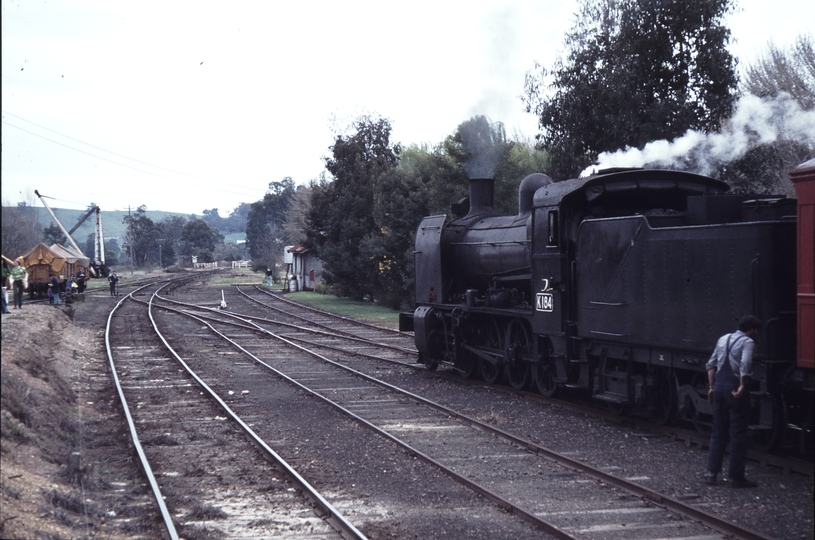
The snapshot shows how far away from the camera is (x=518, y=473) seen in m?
8.21

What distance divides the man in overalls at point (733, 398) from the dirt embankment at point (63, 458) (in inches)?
209

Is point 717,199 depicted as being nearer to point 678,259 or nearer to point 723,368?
point 678,259

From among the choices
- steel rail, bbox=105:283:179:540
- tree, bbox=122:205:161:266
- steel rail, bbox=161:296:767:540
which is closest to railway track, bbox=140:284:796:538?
steel rail, bbox=161:296:767:540

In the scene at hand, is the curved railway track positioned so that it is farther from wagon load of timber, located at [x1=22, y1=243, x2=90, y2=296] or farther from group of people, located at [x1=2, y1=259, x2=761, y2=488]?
wagon load of timber, located at [x1=22, y1=243, x2=90, y2=296]

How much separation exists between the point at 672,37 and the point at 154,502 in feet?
69.2

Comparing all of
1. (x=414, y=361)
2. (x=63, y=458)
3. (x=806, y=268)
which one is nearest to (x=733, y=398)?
(x=806, y=268)

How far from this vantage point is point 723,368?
7.78 meters

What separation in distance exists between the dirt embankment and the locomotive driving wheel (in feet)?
20.9

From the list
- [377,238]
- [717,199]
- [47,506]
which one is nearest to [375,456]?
[47,506]

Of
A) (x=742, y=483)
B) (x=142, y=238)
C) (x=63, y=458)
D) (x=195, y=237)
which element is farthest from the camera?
(x=195, y=237)

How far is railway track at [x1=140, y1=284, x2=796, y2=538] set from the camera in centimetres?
645

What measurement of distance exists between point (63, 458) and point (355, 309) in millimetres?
28059

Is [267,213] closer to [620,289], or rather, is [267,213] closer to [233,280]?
[233,280]

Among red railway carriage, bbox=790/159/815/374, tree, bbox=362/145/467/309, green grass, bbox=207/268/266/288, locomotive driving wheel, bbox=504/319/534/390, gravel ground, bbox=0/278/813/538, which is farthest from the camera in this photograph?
green grass, bbox=207/268/266/288
